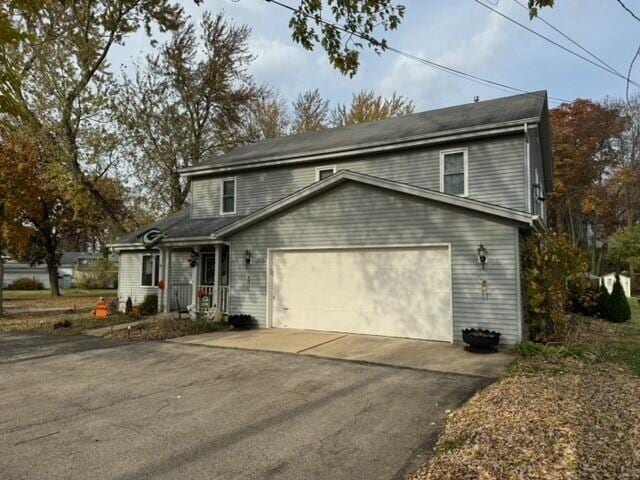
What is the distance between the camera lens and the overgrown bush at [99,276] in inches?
1447

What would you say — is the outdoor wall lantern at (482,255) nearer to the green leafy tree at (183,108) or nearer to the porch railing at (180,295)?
the porch railing at (180,295)

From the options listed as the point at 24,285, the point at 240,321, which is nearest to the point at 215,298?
the point at 240,321

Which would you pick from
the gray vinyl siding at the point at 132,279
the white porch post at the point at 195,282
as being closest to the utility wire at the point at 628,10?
the white porch post at the point at 195,282

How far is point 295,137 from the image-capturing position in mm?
18312

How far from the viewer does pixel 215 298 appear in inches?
512

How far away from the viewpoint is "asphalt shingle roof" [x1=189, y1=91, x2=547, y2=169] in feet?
39.6

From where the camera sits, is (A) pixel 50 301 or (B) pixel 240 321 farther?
(A) pixel 50 301

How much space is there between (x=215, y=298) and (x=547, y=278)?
884 centimetres

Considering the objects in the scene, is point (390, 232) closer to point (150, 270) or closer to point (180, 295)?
point (180, 295)

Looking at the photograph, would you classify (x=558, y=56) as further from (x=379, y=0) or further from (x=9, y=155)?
(x=9, y=155)

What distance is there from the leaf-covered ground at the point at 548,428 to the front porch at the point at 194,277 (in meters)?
8.76

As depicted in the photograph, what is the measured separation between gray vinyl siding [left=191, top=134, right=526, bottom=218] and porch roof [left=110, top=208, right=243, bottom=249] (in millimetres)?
478

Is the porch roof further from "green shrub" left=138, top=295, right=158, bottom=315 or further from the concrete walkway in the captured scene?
the concrete walkway

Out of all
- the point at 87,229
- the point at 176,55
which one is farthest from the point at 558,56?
the point at 87,229
